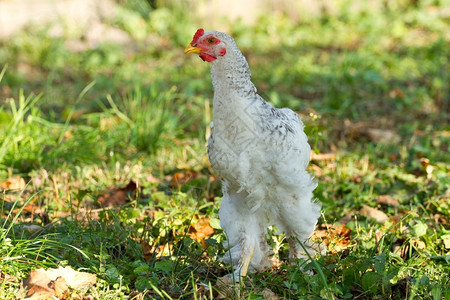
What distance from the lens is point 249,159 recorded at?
2652mm

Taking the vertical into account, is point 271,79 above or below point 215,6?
below

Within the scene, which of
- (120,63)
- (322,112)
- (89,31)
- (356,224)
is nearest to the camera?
(356,224)

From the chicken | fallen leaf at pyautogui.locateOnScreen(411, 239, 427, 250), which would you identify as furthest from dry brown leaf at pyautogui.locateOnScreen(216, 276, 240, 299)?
fallen leaf at pyautogui.locateOnScreen(411, 239, 427, 250)

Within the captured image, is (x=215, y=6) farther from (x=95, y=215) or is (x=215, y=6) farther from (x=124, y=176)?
(x=95, y=215)

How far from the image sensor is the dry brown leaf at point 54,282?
2.61 m

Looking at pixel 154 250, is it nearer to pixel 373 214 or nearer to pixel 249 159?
pixel 249 159

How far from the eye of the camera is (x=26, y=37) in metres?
7.61

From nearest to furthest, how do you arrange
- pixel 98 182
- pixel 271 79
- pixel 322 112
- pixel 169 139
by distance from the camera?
pixel 98 182
pixel 169 139
pixel 322 112
pixel 271 79

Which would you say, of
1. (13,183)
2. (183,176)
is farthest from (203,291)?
(13,183)

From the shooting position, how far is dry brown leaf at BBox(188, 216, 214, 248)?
11.2ft

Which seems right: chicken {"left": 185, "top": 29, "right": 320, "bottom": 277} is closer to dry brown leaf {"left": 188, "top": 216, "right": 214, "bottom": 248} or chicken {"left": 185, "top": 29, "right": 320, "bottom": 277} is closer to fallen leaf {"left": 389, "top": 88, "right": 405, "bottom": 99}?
dry brown leaf {"left": 188, "top": 216, "right": 214, "bottom": 248}

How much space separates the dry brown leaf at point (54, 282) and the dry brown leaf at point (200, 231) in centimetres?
83

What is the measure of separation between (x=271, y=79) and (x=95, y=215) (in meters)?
3.59

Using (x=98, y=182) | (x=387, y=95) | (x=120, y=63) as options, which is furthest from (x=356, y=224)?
(x=120, y=63)
